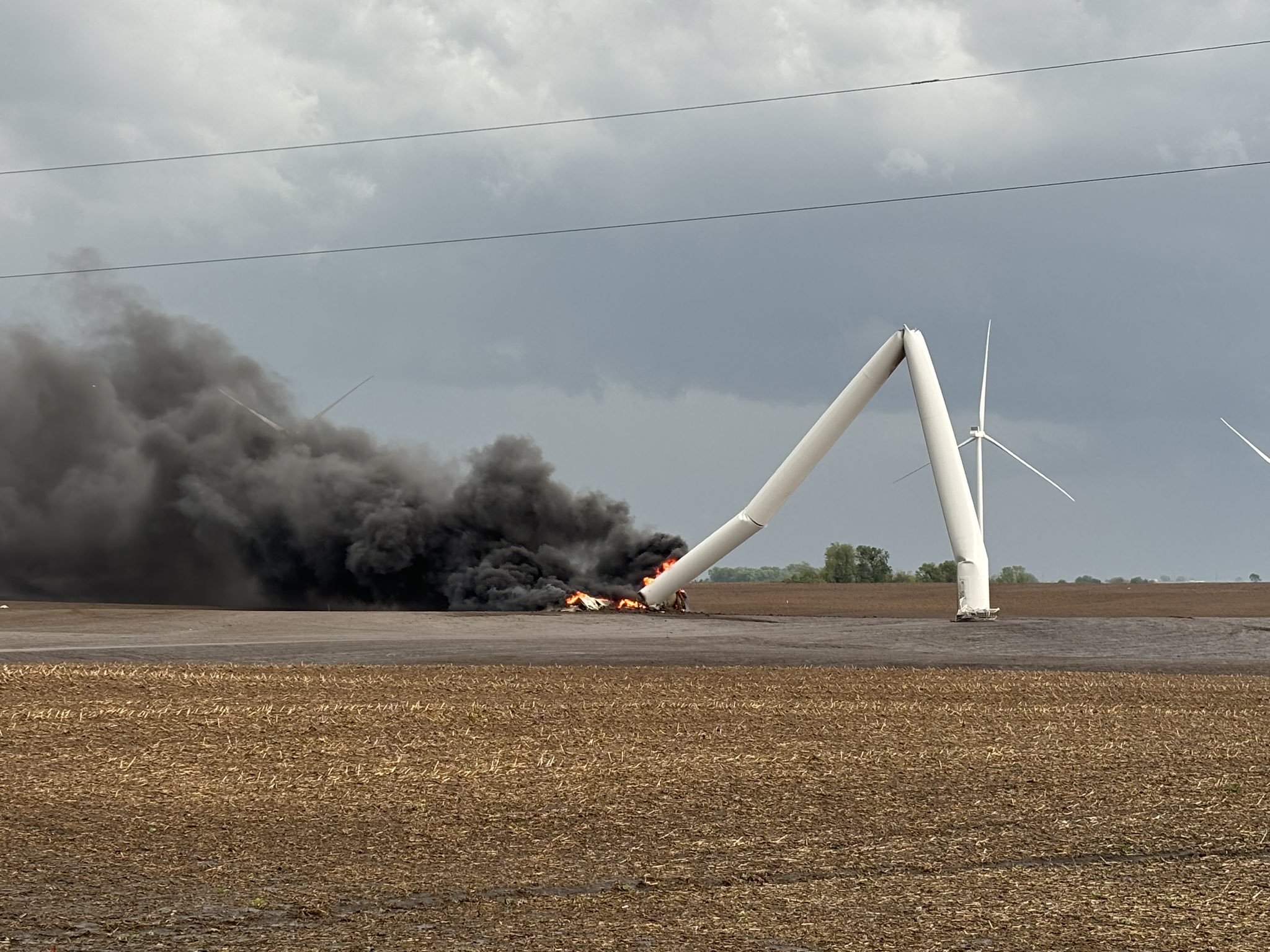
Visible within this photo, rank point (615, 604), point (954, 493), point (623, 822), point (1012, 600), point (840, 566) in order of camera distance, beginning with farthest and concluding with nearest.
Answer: point (840, 566), point (1012, 600), point (615, 604), point (954, 493), point (623, 822)

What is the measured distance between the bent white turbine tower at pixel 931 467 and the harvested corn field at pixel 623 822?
31062mm

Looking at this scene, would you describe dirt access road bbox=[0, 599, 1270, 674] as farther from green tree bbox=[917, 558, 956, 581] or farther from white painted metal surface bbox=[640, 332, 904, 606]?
green tree bbox=[917, 558, 956, 581]

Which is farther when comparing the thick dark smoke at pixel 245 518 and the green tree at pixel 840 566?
the green tree at pixel 840 566

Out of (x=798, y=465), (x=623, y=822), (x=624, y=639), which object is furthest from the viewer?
(x=798, y=465)

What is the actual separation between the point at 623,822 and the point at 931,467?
4627cm

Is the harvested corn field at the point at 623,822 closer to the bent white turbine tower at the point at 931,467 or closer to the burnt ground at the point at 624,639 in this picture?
the burnt ground at the point at 624,639

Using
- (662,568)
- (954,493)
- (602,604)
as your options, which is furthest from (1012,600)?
(954,493)

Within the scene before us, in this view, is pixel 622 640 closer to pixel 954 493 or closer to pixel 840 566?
pixel 954 493

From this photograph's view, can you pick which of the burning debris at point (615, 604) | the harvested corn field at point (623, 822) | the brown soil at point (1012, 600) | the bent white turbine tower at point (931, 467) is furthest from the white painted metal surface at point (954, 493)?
the harvested corn field at point (623, 822)

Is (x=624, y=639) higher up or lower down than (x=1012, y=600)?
lower down

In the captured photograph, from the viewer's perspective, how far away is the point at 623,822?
14.7 meters

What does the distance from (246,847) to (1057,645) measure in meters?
40.3

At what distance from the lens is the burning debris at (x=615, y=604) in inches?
2707

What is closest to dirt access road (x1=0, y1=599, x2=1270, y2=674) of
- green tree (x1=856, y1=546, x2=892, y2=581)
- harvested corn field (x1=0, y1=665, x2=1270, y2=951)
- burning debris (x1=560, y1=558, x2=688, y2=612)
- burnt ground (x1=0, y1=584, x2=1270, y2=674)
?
burnt ground (x1=0, y1=584, x2=1270, y2=674)
